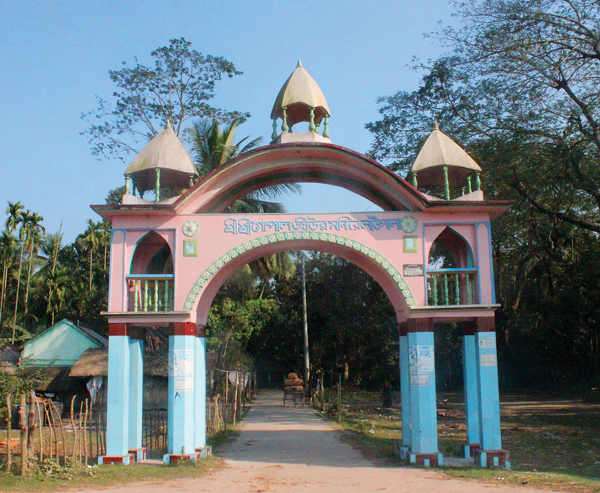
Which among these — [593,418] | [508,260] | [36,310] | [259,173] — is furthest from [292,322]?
[259,173]

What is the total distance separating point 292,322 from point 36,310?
46.6 ft

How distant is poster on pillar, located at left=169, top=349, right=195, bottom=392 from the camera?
1105 centimetres

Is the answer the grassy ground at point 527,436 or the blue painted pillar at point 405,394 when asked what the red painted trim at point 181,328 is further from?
the grassy ground at point 527,436

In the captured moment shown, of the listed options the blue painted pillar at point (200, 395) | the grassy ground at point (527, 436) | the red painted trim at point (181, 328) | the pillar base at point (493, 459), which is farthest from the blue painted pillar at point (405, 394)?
the red painted trim at point (181, 328)

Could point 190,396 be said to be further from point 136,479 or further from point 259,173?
point 259,173

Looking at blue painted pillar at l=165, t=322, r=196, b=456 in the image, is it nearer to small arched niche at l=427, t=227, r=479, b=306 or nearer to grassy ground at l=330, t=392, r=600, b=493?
grassy ground at l=330, t=392, r=600, b=493

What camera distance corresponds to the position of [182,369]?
1110 cm

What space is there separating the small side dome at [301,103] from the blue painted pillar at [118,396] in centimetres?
490

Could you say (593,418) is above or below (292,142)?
below

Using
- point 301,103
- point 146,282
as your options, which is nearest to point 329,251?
point 301,103

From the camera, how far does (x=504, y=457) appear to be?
422 inches

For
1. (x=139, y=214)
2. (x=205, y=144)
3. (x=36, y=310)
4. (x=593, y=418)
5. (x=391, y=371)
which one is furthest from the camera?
(x=391, y=371)

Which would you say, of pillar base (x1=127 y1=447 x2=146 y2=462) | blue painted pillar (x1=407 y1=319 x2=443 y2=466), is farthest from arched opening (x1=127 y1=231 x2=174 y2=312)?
blue painted pillar (x1=407 y1=319 x2=443 y2=466)

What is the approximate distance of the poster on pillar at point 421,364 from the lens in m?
11.0
